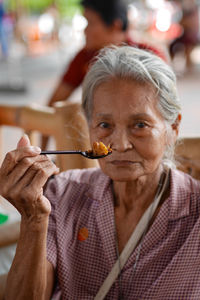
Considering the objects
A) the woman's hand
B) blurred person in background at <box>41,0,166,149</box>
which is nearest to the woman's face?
the woman's hand

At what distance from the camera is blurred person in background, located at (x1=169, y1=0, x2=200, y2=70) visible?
8.90 m

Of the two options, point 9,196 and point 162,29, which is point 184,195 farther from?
point 162,29

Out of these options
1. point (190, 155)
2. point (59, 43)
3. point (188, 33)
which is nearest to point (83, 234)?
point (190, 155)

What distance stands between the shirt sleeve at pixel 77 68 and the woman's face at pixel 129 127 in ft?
5.38

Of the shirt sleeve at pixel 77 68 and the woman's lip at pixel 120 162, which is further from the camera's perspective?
the shirt sleeve at pixel 77 68

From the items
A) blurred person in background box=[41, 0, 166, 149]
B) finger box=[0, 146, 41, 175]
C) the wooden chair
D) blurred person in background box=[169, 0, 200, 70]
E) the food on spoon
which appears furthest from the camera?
blurred person in background box=[169, 0, 200, 70]

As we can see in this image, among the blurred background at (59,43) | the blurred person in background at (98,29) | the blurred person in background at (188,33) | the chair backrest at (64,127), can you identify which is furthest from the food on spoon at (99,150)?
the blurred person in background at (188,33)

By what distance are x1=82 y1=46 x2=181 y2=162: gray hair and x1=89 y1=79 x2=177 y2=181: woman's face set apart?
20 mm

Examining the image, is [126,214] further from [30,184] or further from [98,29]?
[98,29]

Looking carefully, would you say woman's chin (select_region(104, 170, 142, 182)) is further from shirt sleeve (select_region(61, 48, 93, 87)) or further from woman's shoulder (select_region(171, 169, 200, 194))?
shirt sleeve (select_region(61, 48, 93, 87))

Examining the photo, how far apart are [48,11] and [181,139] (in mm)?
12052

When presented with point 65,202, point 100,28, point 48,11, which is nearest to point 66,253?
point 65,202

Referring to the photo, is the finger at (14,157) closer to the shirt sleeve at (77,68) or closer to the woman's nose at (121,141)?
the woman's nose at (121,141)

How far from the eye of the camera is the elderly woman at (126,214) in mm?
1285
